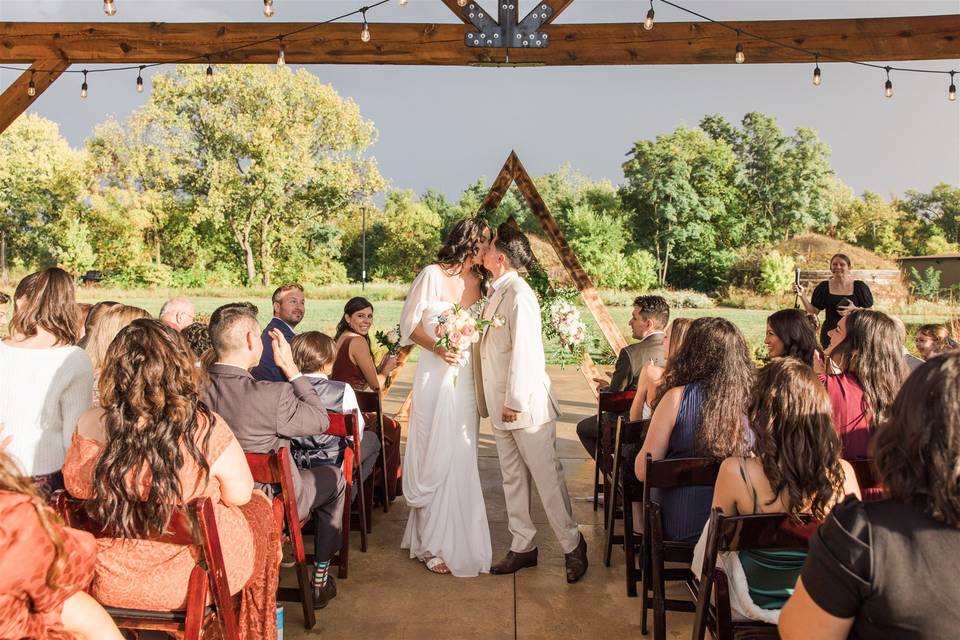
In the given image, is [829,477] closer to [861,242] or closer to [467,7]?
[467,7]

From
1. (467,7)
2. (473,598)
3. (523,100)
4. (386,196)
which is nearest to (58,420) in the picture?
(473,598)

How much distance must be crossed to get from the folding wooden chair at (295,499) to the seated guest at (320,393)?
0.10m

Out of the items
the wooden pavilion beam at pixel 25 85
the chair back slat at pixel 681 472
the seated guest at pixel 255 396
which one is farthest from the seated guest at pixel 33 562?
the wooden pavilion beam at pixel 25 85

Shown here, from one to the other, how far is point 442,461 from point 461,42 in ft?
14.8

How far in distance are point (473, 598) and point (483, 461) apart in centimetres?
260

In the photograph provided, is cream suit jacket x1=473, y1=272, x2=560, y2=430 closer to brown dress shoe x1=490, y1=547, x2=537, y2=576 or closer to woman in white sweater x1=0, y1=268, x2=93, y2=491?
brown dress shoe x1=490, y1=547, x2=537, y2=576

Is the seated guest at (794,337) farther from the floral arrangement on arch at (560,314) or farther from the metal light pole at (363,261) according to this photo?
the metal light pole at (363,261)

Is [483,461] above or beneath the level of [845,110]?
beneath

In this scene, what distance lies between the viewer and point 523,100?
64.8 ft

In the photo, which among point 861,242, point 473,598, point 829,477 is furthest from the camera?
point 861,242

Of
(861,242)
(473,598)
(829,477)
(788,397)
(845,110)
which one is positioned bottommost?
(473,598)

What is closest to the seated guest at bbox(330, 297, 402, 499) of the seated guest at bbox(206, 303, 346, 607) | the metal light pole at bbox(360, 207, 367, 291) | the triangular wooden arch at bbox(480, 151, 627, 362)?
the seated guest at bbox(206, 303, 346, 607)

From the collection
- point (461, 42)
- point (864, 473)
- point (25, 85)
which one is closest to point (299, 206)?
point (25, 85)

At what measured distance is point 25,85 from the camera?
7195 mm
